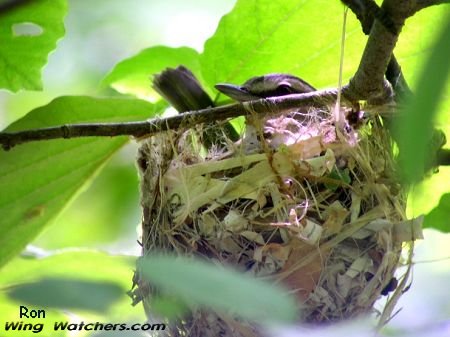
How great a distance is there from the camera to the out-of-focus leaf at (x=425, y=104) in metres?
0.50

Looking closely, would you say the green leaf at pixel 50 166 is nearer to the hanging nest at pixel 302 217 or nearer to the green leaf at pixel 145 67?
the green leaf at pixel 145 67

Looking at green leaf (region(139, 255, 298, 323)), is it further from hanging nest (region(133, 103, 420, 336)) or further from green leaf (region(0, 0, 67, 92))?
green leaf (region(0, 0, 67, 92))

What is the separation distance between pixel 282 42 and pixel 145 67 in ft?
1.77

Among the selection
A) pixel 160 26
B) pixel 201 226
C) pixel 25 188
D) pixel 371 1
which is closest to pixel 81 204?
pixel 160 26

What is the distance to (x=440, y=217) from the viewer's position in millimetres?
2070

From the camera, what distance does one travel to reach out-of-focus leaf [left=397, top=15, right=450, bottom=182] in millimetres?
503

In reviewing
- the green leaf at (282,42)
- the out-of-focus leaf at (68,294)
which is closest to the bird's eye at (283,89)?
the green leaf at (282,42)

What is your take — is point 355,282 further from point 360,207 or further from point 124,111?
point 124,111

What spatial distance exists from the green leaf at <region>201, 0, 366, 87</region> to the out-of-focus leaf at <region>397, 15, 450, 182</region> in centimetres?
151

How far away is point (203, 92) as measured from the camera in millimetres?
2301

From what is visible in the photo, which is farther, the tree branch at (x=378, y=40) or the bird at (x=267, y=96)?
the bird at (x=267, y=96)

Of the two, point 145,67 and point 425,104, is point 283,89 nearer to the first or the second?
point 145,67

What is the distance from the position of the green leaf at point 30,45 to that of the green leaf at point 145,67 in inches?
20.5

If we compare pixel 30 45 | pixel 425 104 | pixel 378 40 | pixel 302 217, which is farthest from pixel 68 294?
pixel 30 45
